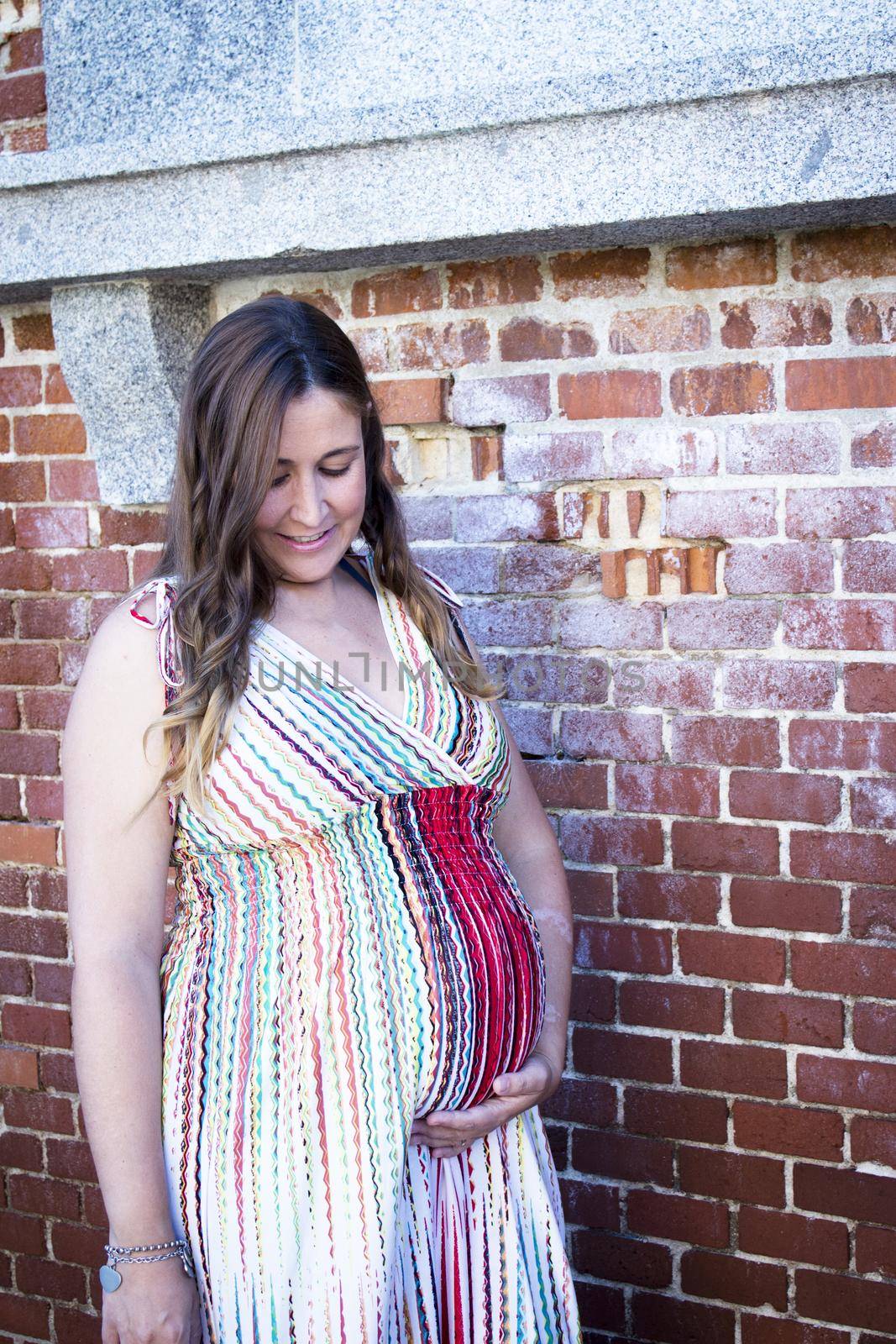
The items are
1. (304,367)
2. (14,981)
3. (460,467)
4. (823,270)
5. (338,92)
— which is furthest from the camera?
(14,981)

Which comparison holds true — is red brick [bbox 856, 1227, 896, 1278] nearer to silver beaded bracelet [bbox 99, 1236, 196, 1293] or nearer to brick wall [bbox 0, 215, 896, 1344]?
brick wall [bbox 0, 215, 896, 1344]

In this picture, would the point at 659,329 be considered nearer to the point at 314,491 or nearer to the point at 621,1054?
the point at 314,491

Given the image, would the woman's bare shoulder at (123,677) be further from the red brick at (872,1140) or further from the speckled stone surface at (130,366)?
the red brick at (872,1140)

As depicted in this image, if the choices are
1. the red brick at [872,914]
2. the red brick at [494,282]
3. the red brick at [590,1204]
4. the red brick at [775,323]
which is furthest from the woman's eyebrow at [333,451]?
the red brick at [590,1204]

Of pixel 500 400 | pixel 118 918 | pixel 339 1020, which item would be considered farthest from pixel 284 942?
pixel 500 400

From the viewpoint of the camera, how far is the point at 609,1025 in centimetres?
255

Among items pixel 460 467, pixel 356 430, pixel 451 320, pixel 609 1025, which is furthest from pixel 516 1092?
pixel 451 320

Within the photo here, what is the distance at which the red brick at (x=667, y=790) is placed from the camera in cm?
243

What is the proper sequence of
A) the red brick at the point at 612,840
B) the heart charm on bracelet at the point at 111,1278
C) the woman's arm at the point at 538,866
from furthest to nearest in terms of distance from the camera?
the red brick at the point at 612,840 < the woman's arm at the point at 538,866 < the heart charm on bracelet at the point at 111,1278

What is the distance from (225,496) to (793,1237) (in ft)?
5.98

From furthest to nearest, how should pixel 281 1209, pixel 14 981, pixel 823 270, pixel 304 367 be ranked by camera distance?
pixel 14 981 → pixel 823 270 → pixel 304 367 → pixel 281 1209

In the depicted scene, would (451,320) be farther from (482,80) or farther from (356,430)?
(356,430)

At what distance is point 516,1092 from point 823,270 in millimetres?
1558

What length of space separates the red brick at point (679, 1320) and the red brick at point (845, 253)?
→ 6.76 ft
